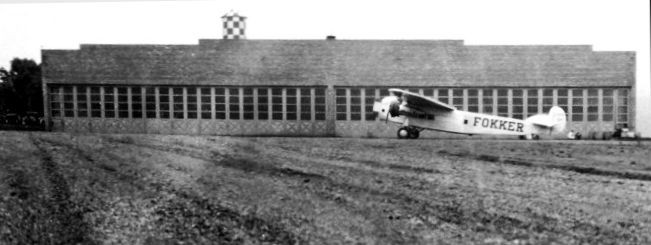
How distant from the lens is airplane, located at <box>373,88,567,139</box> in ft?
84.7

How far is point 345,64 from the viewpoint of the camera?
3114 centimetres

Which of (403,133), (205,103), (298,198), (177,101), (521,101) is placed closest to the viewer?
(298,198)

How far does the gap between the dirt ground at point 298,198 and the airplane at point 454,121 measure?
31.6ft

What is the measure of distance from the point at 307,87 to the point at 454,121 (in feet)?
25.8

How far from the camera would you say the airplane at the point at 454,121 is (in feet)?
84.7

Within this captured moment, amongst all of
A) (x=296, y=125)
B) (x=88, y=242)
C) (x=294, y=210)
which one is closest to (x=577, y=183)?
(x=294, y=210)

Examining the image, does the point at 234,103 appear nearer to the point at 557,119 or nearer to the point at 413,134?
the point at 413,134

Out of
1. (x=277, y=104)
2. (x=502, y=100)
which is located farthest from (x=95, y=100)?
(x=502, y=100)

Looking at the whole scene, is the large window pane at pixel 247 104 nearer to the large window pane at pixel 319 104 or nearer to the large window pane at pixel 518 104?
the large window pane at pixel 319 104

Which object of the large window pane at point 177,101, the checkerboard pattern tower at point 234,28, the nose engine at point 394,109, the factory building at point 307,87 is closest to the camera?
the nose engine at point 394,109

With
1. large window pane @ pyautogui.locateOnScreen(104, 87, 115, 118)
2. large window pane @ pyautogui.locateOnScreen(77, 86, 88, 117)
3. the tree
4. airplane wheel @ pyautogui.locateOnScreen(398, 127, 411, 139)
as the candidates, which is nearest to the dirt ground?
airplane wheel @ pyautogui.locateOnScreen(398, 127, 411, 139)

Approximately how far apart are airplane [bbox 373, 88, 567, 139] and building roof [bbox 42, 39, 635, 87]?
4.42m

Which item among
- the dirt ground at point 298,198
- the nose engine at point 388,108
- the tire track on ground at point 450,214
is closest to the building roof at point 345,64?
the nose engine at point 388,108

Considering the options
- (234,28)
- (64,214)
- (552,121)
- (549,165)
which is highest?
(234,28)
